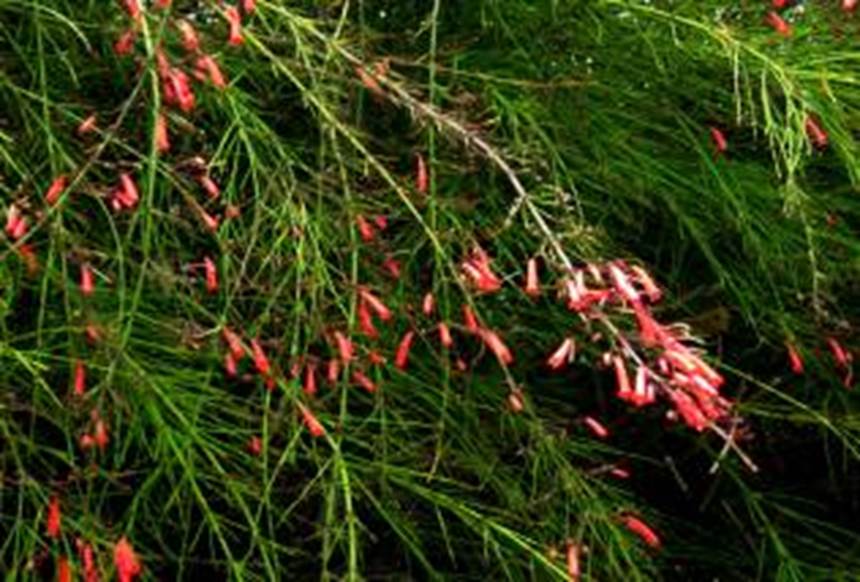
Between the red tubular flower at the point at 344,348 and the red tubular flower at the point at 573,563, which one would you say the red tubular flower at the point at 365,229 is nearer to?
the red tubular flower at the point at 344,348

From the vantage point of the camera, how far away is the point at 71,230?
2.00m

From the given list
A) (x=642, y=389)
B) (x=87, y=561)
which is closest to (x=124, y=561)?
(x=87, y=561)

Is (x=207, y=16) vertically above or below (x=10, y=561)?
above

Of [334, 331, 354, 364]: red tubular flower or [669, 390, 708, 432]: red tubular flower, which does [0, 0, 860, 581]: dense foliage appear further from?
[669, 390, 708, 432]: red tubular flower

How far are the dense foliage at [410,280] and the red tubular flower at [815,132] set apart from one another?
0.01 meters

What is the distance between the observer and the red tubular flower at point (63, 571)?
1.65 meters

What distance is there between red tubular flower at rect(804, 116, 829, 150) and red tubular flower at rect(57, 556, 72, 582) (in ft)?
3.46

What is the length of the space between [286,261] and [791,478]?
1.10m

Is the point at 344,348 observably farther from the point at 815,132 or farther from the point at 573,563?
the point at 815,132

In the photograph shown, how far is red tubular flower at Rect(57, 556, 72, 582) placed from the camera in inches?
65.0

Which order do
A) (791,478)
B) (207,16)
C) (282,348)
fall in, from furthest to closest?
(791,478)
(207,16)
(282,348)

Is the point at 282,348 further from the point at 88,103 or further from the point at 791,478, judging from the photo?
the point at 791,478

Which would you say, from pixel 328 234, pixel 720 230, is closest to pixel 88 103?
pixel 328 234

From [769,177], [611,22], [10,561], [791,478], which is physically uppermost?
[611,22]
